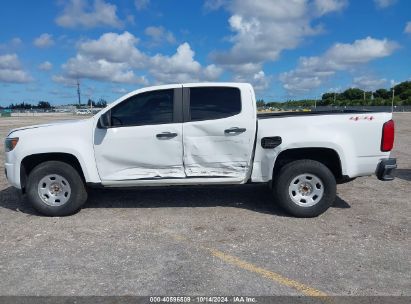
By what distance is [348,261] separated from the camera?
13.9 feet

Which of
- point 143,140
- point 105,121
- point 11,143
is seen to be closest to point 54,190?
point 11,143

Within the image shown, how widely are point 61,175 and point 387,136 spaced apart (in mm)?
4727

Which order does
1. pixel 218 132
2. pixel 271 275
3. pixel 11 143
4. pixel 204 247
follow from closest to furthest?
pixel 271 275 → pixel 204 247 → pixel 218 132 → pixel 11 143

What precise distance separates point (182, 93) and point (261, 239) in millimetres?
2403

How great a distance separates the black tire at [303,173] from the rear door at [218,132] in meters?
0.55

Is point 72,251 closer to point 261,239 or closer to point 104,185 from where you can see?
point 104,185

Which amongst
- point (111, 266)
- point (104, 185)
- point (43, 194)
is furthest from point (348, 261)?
point (43, 194)

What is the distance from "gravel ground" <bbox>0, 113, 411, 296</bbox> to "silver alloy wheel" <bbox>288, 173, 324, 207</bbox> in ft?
0.90

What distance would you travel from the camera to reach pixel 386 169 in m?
5.56

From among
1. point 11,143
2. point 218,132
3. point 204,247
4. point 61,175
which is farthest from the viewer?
point 11,143

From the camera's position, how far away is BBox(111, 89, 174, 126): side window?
18.9ft

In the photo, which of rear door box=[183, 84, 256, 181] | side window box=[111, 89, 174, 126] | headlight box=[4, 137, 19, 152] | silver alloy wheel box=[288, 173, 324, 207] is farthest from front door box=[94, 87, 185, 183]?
silver alloy wheel box=[288, 173, 324, 207]

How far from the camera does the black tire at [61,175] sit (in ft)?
19.0

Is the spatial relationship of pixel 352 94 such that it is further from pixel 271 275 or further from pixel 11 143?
pixel 271 275
